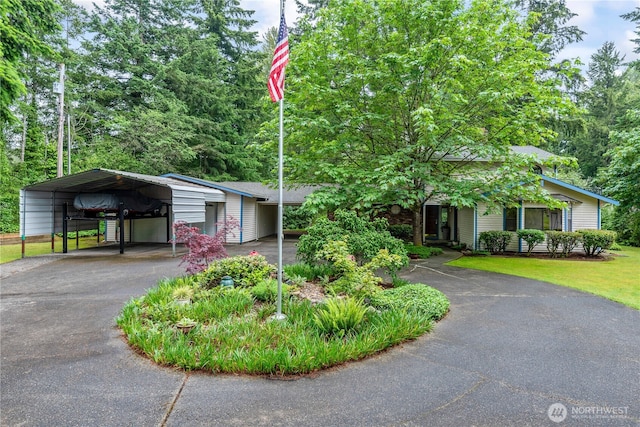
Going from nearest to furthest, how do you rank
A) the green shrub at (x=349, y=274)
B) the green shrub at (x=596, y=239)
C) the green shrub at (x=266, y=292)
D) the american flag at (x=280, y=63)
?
the american flag at (x=280, y=63)
the green shrub at (x=349, y=274)
the green shrub at (x=266, y=292)
the green shrub at (x=596, y=239)

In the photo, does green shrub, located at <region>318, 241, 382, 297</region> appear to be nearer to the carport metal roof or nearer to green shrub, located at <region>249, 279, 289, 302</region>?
green shrub, located at <region>249, 279, 289, 302</region>

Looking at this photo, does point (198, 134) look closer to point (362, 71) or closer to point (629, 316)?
point (362, 71)

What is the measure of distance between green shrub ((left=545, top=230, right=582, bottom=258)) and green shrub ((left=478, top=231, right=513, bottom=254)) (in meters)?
1.40

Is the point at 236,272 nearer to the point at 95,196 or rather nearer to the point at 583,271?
the point at 95,196

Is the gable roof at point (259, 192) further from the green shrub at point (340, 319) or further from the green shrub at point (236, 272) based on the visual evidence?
the green shrub at point (340, 319)

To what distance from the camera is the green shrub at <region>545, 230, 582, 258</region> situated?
12319 mm

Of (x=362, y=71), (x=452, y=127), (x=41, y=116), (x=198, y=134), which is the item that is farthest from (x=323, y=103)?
(x=41, y=116)

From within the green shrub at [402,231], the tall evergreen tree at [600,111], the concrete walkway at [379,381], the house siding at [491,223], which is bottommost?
the concrete walkway at [379,381]

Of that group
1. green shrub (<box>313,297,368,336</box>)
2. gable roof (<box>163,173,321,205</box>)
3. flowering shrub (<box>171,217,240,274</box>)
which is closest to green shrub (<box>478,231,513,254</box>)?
gable roof (<box>163,173,321,205</box>)

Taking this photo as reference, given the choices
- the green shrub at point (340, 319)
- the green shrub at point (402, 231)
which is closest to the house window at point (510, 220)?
the green shrub at point (402, 231)

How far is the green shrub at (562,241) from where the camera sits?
1232cm

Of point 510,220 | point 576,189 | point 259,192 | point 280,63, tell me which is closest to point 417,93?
point 280,63

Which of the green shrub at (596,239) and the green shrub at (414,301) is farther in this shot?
the green shrub at (596,239)

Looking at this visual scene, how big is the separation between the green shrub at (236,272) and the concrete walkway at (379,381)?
178 centimetres
